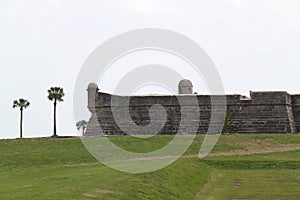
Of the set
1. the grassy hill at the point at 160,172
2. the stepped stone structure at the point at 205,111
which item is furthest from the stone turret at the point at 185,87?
the grassy hill at the point at 160,172

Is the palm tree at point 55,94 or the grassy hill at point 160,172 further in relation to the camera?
the palm tree at point 55,94

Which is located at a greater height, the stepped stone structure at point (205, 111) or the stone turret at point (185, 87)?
the stone turret at point (185, 87)

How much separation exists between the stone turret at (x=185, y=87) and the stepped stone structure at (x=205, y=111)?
9.35 feet

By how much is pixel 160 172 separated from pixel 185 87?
71.8 ft

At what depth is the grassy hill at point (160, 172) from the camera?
15.7m

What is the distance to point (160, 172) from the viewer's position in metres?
19.5

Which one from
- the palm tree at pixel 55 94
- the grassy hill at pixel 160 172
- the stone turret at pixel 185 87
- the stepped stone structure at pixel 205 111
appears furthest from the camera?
the palm tree at pixel 55 94

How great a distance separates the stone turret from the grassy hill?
9145mm

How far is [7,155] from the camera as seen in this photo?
92.6 ft

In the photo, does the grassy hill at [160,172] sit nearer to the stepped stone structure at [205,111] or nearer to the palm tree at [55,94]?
the stepped stone structure at [205,111]

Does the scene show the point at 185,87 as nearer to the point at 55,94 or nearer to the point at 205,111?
the point at 205,111

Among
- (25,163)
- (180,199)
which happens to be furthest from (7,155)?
(180,199)

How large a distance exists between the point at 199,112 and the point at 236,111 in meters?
2.35

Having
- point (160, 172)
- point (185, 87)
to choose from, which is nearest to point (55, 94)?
point (185, 87)
